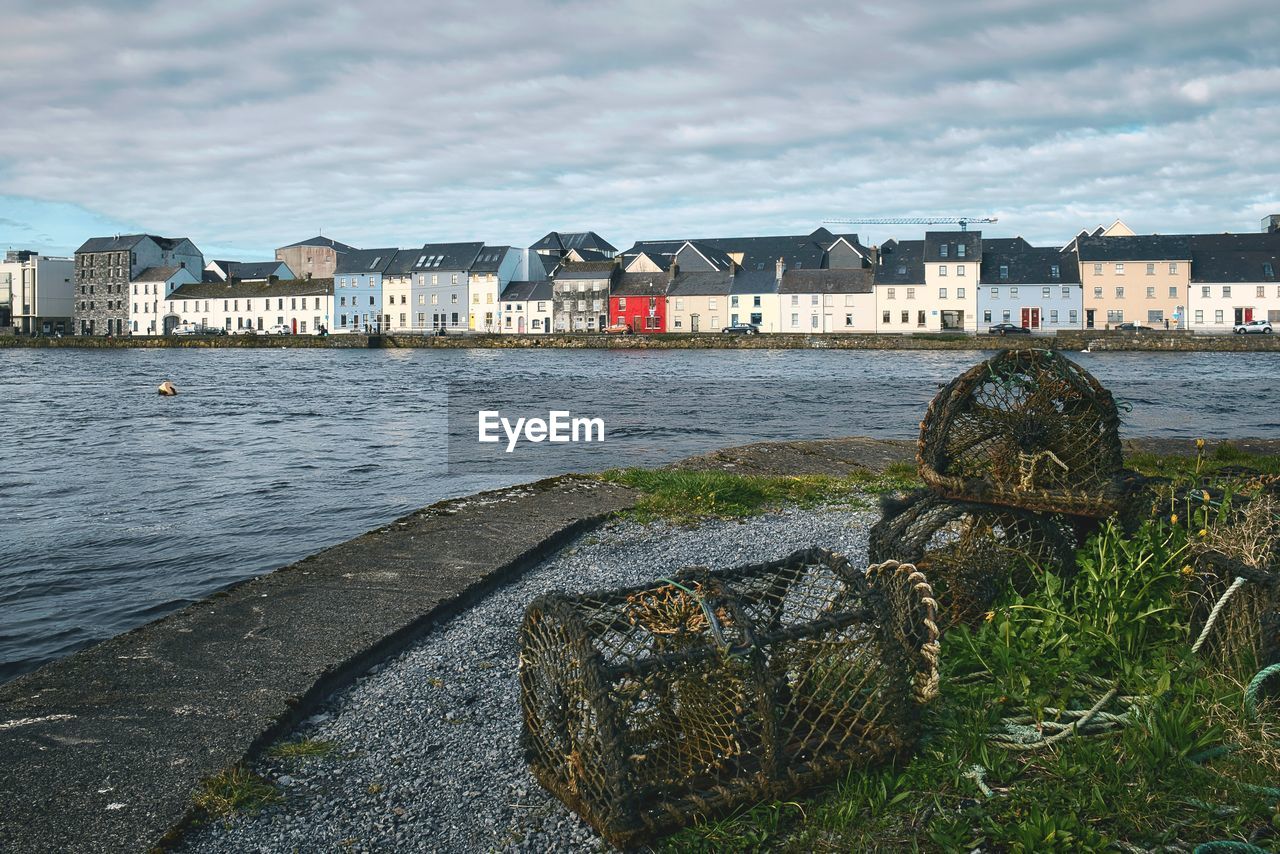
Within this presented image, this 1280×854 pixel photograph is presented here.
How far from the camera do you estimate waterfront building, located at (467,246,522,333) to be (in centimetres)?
10456

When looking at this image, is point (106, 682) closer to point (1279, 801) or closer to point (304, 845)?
Result: point (304, 845)

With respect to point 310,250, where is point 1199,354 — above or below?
below

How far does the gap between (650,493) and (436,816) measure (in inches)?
243

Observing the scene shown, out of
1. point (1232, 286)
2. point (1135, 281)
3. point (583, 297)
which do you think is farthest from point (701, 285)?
point (1232, 286)

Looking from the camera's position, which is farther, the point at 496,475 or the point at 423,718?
the point at 496,475

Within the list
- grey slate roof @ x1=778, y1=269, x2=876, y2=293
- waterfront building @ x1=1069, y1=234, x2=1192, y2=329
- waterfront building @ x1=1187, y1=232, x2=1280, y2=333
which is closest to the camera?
waterfront building @ x1=1187, y1=232, x2=1280, y2=333

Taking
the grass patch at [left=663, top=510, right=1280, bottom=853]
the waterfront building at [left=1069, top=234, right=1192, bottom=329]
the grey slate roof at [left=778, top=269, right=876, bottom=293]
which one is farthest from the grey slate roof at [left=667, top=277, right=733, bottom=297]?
the grass patch at [left=663, top=510, right=1280, bottom=853]

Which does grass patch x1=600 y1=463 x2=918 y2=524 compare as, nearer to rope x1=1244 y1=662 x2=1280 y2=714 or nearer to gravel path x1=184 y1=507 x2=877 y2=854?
gravel path x1=184 y1=507 x2=877 y2=854

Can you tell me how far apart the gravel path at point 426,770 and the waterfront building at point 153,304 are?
406 feet

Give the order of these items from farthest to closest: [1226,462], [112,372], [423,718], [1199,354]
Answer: [1199,354] → [112,372] → [1226,462] → [423,718]

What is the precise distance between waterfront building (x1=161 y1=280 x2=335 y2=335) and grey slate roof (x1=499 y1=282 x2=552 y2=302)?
57.7ft

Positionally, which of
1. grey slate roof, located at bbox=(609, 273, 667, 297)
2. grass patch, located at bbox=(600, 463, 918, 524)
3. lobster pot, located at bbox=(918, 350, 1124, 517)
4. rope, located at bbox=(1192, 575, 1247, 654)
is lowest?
grass patch, located at bbox=(600, 463, 918, 524)

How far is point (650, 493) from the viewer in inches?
384

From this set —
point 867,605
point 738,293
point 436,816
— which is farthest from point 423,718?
point 738,293
